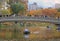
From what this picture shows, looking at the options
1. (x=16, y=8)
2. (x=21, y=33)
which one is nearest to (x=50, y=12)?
(x=16, y=8)

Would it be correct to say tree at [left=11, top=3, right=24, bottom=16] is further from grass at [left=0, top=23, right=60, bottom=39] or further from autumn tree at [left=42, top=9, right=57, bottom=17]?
autumn tree at [left=42, top=9, right=57, bottom=17]

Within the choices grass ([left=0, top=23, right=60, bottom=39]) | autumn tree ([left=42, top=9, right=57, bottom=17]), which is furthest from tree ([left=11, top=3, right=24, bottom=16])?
autumn tree ([left=42, top=9, right=57, bottom=17])

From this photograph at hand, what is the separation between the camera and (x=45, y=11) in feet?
171

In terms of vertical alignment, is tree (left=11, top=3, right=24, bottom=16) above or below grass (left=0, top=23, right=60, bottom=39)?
above

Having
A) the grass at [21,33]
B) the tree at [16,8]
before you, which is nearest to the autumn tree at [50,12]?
the grass at [21,33]

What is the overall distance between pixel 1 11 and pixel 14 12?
323 cm

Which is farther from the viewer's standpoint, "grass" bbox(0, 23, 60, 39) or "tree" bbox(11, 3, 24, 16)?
"tree" bbox(11, 3, 24, 16)

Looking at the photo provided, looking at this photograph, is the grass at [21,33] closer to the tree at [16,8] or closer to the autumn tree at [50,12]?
the autumn tree at [50,12]

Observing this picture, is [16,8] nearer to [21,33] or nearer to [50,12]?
[50,12]

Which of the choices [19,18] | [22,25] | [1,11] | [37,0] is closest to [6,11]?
[1,11]

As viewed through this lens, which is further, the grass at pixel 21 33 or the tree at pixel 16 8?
the tree at pixel 16 8

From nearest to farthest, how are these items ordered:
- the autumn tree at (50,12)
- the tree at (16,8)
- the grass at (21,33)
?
1. the grass at (21,33)
2. the tree at (16,8)
3. the autumn tree at (50,12)

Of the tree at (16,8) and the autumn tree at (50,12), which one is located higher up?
the tree at (16,8)

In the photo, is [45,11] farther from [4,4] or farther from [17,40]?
[17,40]
